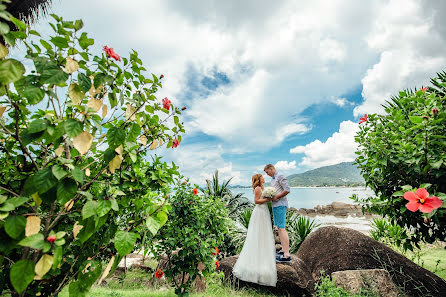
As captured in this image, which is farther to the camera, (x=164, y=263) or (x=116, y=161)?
(x=164, y=263)

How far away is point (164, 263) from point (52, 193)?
18.8 ft

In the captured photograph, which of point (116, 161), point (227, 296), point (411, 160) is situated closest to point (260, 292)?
point (227, 296)

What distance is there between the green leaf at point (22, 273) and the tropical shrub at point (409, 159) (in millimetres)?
2384

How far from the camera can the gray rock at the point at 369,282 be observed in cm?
365

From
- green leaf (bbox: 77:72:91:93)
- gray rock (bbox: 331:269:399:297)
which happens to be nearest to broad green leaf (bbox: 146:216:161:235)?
green leaf (bbox: 77:72:91:93)

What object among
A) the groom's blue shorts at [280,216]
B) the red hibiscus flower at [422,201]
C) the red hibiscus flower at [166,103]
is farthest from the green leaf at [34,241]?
the groom's blue shorts at [280,216]

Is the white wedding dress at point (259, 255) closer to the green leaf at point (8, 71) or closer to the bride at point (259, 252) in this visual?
the bride at point (259, 252)

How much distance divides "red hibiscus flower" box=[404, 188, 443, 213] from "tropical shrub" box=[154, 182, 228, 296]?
2495 millimetres

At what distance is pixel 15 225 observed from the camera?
955 mm

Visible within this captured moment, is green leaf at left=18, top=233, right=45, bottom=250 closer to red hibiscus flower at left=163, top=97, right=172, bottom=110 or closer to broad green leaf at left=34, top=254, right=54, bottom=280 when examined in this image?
broad green leaf at left=34, top=254, right=54, bottom=280

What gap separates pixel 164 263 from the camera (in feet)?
19.9

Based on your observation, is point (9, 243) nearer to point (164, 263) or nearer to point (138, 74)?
point (138, 74)

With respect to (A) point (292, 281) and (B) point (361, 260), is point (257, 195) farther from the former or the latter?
(B) point (361, 260)

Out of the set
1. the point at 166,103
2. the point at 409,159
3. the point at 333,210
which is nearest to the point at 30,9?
the point at 166,103
